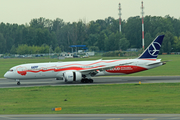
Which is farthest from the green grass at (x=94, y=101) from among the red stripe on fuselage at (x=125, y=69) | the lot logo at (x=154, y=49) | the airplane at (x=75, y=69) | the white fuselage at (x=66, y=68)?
the lot logo at (x=154, y=49)

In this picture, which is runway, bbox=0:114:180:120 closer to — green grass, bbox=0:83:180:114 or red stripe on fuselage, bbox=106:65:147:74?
green grass, bbox=0:83:180:114

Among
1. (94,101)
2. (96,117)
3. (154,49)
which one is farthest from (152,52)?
(96,117)

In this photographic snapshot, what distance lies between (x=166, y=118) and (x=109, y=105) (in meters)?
6.79

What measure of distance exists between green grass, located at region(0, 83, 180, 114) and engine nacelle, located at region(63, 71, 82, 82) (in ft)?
26.3

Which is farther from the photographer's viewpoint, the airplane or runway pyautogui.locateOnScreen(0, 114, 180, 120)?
the airplane

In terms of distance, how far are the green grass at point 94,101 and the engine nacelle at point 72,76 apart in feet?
26.3

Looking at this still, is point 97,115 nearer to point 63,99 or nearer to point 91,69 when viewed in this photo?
point 63,99

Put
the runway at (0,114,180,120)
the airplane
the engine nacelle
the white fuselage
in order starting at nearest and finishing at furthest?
the runway at (0,114,180,120) → the engine nacelle → the airplane → the white fuselage

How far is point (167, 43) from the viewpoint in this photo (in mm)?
154250

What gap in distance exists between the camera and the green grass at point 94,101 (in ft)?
73.3

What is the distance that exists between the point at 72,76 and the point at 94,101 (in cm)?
1560

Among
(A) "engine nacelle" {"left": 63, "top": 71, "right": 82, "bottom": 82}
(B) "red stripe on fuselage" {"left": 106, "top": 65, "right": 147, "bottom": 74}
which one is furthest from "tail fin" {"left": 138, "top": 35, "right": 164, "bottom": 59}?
(A) "engine nacelle" {"left": 63, "top": 71, "right": 82, "bottom": 82}

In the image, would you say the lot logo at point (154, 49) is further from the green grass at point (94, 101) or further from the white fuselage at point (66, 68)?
the green grass at point (94, 101)

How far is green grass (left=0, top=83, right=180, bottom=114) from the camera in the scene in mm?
22344
